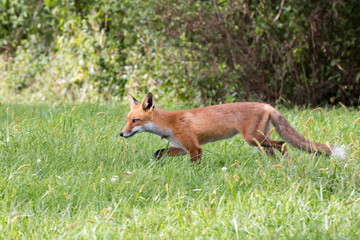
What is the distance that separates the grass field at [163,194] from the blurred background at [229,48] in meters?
3.54

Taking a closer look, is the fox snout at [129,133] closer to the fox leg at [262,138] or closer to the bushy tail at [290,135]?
the fox leg at [262,138]

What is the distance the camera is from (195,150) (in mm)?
4707

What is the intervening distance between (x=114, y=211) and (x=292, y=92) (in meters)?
6.26

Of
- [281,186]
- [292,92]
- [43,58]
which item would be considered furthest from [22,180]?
[43,58]

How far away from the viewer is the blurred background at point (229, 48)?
326 inches

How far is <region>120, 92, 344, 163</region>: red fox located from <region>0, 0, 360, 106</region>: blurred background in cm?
297

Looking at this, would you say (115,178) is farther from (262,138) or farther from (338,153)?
(338,153)

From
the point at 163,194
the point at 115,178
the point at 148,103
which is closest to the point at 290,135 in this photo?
the point at 148,103

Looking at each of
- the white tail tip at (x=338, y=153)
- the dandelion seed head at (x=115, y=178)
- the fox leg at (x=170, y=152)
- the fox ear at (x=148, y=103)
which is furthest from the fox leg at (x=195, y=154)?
the white tail tip at (x=338, y=153)

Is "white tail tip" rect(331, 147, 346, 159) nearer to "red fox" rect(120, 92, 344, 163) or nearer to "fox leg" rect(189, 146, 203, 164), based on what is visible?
"red fox" rect(120, 92, 344, 163)

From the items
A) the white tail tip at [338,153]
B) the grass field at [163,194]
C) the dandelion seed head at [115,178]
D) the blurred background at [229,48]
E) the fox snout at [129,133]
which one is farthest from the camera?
the blurred background at [229,48]

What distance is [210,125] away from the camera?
4.86 m

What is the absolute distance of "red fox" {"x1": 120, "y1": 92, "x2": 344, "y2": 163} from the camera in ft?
15.8

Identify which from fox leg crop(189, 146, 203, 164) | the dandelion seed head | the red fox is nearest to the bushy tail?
the red fox
